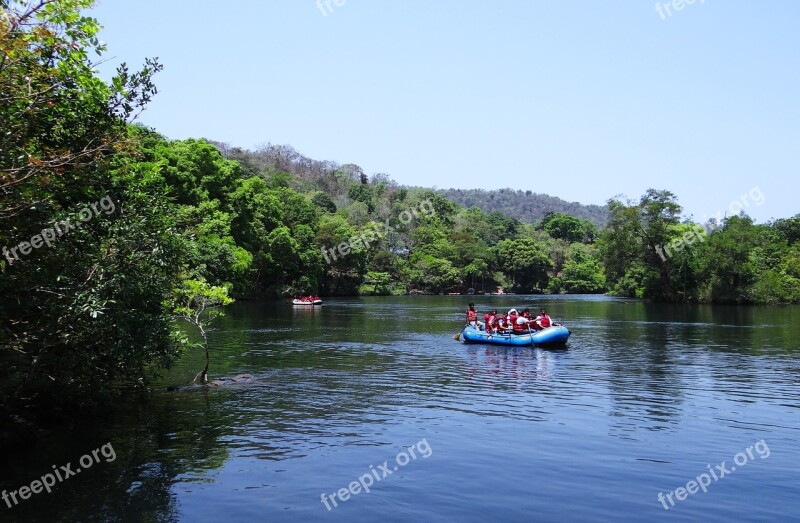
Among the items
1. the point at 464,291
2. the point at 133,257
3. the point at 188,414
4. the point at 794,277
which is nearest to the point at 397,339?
the point at 188,414

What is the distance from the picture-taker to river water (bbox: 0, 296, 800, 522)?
40.9ft

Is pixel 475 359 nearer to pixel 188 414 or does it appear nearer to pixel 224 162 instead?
pixel 188 414

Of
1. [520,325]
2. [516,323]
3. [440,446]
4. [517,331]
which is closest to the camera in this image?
[440,446]

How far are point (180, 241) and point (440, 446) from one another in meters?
8.76

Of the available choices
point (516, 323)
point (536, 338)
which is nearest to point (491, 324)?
point (516, 323)

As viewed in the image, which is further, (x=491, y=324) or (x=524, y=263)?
(x=524, y=263)

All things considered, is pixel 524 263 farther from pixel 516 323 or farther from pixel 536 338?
pixel 536 338

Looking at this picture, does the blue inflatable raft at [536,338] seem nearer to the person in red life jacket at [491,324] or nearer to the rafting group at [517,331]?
the rafting group at [517,331]

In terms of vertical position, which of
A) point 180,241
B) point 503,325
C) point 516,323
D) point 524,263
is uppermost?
point 524,263

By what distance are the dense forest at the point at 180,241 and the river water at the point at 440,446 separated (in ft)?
8.99

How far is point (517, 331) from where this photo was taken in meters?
36.2

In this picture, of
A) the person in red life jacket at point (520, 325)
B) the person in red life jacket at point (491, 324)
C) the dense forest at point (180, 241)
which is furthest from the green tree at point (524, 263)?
the person in red life jacket at point (520, 325)

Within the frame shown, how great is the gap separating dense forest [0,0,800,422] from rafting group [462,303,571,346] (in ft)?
50.2

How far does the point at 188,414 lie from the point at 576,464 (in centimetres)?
1067
